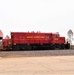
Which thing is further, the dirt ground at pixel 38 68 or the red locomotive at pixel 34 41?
the red locomotive at pixel 34 41

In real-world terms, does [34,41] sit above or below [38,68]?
above

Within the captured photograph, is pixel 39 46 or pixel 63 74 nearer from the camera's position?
pixel 63 74

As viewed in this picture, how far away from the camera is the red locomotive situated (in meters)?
47.5

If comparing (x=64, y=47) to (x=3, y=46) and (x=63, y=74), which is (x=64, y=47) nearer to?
(x=3, y=46)

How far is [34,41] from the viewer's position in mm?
49031

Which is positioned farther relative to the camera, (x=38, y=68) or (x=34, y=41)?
(x=34, y=41)

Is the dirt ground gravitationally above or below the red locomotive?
below

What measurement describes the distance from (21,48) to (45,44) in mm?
4148

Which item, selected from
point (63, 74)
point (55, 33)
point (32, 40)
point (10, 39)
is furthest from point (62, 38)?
point (63, 74)

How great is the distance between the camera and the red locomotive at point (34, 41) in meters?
47.5

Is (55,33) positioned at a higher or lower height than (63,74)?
higher

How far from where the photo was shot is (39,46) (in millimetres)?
48000

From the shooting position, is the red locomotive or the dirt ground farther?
the red locomotive

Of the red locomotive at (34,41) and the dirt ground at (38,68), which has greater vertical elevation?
the red locomotive at (34,41)
